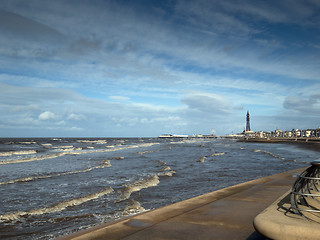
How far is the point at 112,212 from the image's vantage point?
7.11 meters

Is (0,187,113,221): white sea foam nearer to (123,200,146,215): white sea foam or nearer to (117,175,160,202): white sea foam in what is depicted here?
(117,175,160,202): white sea foam

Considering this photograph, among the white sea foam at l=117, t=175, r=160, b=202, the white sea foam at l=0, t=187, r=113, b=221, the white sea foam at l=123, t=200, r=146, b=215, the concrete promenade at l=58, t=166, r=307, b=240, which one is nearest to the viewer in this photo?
the concrete promenade at l=58, t=166, r=307, b=240

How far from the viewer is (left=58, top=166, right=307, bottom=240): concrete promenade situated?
4.20 meters

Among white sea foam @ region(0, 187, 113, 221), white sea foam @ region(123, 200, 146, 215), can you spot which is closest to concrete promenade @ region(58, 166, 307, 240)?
white sea foam @ region(123, 200, 146, 215)

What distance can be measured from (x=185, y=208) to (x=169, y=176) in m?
7.55

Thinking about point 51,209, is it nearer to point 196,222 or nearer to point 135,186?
point 135,186

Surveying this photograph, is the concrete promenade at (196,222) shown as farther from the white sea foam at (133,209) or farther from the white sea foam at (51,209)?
the white sea foam at (51,209)

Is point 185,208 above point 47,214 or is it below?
above

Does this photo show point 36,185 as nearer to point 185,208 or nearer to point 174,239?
point 185,208

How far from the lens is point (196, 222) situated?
4848 mm

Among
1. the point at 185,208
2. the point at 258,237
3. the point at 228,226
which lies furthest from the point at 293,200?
the point at 185,208

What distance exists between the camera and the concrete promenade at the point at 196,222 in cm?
420

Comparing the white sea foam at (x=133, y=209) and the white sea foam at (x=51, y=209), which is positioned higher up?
the white sea foam at (x=133, y=209)

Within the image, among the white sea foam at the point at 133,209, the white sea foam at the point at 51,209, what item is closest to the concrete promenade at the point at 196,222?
the white sea foam at the point at 133,209
